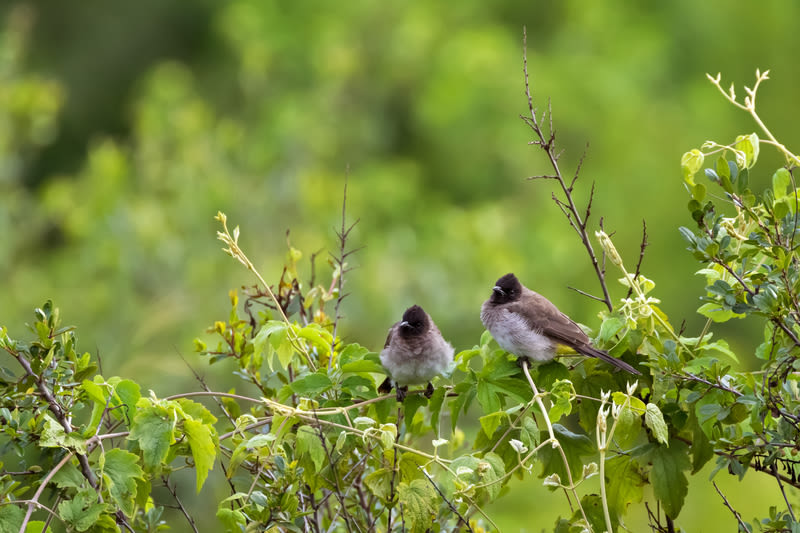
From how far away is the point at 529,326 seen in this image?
249 cm

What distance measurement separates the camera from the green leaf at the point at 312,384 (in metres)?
2.07

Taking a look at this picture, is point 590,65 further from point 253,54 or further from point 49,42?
point 49,42

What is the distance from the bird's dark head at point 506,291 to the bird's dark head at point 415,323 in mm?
246

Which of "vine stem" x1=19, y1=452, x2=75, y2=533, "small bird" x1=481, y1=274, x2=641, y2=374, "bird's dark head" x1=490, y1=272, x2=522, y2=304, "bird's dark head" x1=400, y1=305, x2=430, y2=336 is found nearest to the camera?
"vine stem" x1=19, y1=452, x2=75, y2=533

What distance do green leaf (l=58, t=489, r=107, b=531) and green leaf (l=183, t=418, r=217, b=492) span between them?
0.74 ft

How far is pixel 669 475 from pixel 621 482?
0.15 m

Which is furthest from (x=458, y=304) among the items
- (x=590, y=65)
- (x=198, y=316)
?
(x=590, y=65)

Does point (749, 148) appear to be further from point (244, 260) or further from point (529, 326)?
point (244, 260)

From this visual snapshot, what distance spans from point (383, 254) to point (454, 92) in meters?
2.81

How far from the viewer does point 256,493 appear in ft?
6.19

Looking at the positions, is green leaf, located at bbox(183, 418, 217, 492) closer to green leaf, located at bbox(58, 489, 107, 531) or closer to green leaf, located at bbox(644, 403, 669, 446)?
green leaf, located at bbox(58, 489, 107, 531)

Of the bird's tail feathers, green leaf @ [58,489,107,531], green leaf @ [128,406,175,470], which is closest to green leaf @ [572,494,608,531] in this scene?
the bird's tail feathers

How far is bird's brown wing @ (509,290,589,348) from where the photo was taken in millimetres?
2359

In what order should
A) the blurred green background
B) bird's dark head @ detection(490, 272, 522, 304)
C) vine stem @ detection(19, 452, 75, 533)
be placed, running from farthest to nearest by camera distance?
1. the blurred green background
2. bird's dark head @ detection(490, 272, 522, 304)
3. vine stem @ detection(19, 452, 75, 533)
